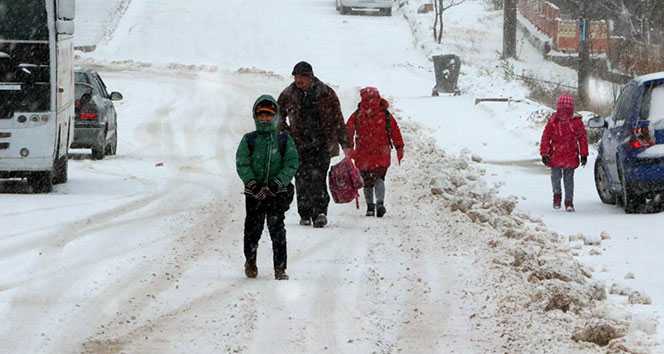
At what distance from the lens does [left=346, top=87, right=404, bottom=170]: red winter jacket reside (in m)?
13.9

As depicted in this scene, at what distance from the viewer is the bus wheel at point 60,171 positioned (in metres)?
17.0

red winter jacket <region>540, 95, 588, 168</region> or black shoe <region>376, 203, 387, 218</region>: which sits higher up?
red winter jacket <region>540, 95, 588, 168</region>

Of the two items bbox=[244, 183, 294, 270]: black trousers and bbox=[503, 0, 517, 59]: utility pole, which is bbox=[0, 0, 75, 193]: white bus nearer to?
bbox=[244, 183, 294, 270]: black trousers

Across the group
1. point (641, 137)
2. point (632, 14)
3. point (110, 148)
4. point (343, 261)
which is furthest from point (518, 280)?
point (632, 14)

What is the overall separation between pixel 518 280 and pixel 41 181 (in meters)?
8.62

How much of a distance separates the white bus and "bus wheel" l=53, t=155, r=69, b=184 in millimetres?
1084

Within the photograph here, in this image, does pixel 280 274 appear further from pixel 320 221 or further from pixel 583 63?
pixel 583 63

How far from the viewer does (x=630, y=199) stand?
13.5 meters

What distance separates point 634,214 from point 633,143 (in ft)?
2.97

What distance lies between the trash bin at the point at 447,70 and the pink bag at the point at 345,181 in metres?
19.4

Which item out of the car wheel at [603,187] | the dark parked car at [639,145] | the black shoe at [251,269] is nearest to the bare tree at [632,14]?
the car wheel at [603,187]

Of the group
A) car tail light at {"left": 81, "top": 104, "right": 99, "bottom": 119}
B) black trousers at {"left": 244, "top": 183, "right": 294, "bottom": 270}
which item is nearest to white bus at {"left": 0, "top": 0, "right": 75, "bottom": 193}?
car tail light at {"left": 81, "top": 104, "right": 99, "bottom": 119}

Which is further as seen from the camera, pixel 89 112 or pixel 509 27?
pixel 509 27

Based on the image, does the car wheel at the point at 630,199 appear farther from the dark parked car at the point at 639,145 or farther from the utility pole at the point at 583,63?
the utility pole at the point at 583,63
